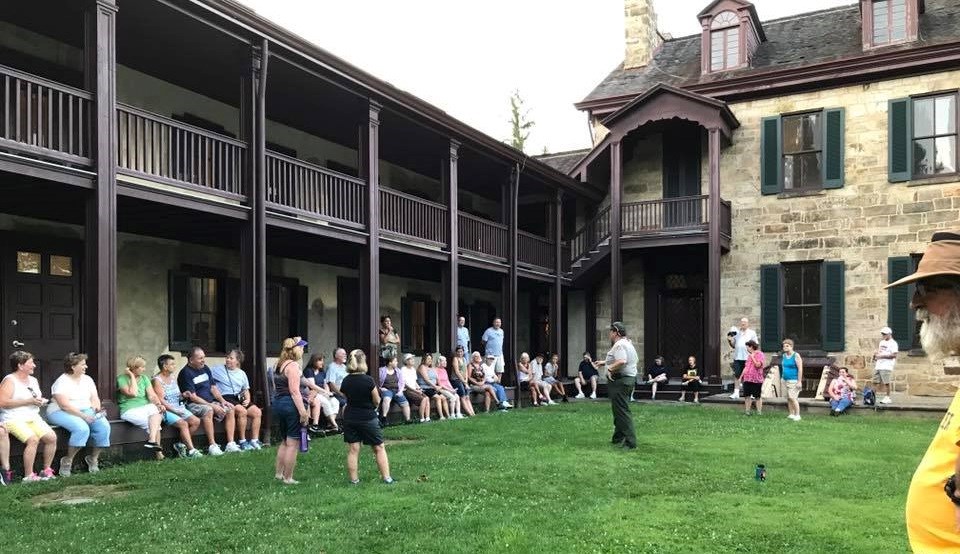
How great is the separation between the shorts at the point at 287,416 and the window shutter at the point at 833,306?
1569cm

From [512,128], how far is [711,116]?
33.7 meters

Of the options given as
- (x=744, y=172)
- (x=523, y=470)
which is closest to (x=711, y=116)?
(x=744, y=172)

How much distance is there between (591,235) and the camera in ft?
75.7

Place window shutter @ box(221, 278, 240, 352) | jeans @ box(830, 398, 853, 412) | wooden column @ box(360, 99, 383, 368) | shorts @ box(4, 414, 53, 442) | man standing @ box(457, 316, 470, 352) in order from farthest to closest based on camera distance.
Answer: man standing @ box(457, 316, 470, 352) → jeans @ box(830, 398, 853, 412) → window shutter @ box(221, 278, 240, 352) → wooden column @ box(360, 99, 383, 368) → shorts @ box(4, 414, 53, 442)

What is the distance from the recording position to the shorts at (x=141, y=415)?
963 centimetres

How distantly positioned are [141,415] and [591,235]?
15.4 m

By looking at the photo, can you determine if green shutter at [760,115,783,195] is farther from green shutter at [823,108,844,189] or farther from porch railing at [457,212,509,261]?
porch railing at [457,212,509,261]

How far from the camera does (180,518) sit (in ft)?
21.5

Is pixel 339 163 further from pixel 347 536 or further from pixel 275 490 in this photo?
pixel 347 536

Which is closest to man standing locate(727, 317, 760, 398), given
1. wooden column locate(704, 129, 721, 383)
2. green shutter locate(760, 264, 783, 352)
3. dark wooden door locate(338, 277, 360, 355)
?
wooden column locate(704, 129, 721, 383)

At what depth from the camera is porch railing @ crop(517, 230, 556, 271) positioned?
67.8 ft

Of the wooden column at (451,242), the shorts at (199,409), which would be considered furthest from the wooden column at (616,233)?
the shorts at (199,409)

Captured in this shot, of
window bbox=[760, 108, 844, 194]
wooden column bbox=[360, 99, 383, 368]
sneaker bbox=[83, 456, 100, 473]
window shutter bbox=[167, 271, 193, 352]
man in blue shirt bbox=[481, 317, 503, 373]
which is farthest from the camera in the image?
window bbox=[760, 108, 844, 194]

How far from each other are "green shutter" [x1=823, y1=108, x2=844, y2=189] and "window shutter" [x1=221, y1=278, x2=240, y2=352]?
14.1m
